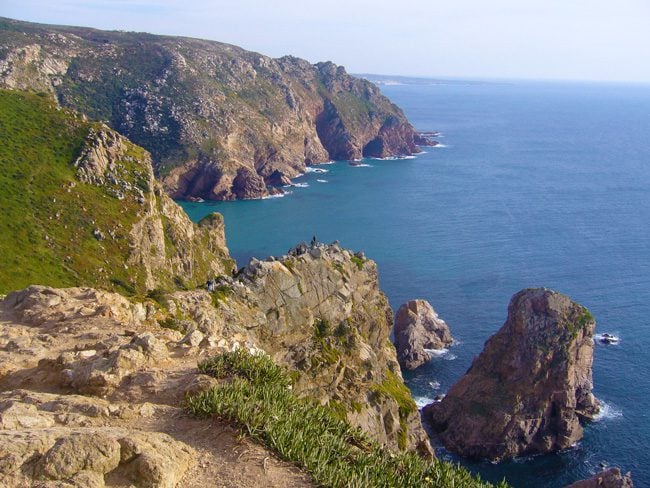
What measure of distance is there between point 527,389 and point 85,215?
65.7 meters

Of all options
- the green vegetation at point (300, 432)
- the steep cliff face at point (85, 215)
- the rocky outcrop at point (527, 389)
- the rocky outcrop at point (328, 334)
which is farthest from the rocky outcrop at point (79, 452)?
the rocky outcrop at point (527, 389)

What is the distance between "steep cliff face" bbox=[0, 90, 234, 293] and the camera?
76.5 m

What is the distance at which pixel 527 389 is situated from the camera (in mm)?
71062

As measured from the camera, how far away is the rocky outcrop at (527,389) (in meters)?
68.9

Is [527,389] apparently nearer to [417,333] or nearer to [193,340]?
[417,333]

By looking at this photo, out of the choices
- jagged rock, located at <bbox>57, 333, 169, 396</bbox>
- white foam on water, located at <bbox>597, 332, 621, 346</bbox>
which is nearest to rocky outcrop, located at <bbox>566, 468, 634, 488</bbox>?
white foam on water, located at <bbox>597, 332, 621, 346</bbox>

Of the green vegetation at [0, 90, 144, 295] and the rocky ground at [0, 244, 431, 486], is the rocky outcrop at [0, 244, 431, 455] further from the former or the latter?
the green vegetation at [0, 90, 144, 295]

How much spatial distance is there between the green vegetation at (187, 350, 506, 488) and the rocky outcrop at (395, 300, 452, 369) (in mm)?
70697

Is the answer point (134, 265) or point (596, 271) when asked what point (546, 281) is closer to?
point (596, 271)

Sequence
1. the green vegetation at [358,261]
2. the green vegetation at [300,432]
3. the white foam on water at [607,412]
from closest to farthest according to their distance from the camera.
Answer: the green vegetation at [300,432] < the green vegetation at [358,261] < the white foam on water at [607,412]

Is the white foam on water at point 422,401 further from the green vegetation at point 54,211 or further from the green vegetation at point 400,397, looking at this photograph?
the green vegetation at point 54,211

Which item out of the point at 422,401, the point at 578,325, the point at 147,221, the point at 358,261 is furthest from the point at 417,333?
the point at 147,221

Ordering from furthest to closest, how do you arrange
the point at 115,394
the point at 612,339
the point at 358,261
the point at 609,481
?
the point at 612,339 < the point at 358,261 < the point at 609,481 < the point at 115,394

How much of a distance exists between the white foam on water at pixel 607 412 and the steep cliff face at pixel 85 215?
200 ft
